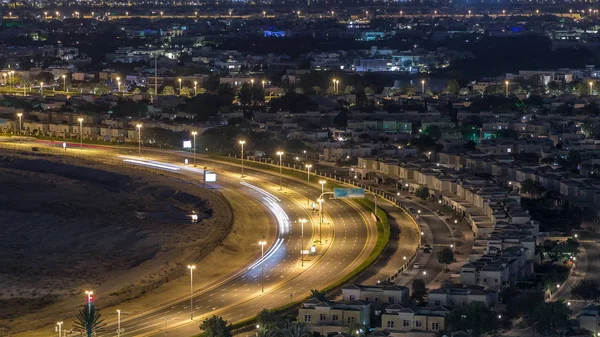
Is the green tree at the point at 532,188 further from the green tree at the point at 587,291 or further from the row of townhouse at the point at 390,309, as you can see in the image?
the row of townhouse at the point at 390,309

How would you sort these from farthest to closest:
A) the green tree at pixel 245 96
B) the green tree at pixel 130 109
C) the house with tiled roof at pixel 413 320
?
1. the green tree at pixel 245 96
2. the green tree at pixel 130 109
3. the house with tiled roof at pixel 413 320

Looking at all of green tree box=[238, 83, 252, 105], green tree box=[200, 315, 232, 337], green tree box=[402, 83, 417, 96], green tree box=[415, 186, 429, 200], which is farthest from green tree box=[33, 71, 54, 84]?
green tree box=[200, 315, 232, 337]

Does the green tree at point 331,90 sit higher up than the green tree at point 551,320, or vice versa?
the green tree at point 331,90

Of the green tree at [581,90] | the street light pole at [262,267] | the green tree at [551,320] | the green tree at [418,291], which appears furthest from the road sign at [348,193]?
the green tree at [581,90]

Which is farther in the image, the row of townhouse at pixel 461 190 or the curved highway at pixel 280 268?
the row of townhouse at pixel 461 190

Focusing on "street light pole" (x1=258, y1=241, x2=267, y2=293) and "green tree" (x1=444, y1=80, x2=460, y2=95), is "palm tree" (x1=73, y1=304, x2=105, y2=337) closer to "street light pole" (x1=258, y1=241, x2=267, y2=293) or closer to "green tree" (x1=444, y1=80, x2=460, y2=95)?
"street light pole" (x1=258, y1=241, x2=267, y2=293)

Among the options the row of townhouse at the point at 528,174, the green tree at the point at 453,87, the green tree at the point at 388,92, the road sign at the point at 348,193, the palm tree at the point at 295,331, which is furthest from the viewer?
the green tree at the point at 453,87
